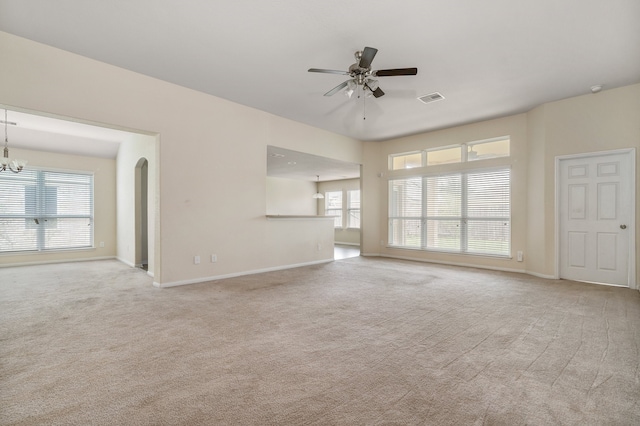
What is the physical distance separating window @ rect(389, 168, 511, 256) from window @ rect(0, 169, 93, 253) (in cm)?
784

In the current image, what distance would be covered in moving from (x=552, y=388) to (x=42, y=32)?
569cm

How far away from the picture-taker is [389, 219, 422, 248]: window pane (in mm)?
7203

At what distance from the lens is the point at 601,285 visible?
4625mm

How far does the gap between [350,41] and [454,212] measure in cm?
471

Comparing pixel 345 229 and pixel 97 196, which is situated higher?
pixel 97 196

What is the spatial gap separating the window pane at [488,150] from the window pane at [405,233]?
1913 mm

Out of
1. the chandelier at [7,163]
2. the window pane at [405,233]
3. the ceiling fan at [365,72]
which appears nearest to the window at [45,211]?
the chandelier at [7,163]

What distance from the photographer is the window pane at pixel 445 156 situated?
6.59m

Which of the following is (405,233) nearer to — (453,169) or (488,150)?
(453,169)

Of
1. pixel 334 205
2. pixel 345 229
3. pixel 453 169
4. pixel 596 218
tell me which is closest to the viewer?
pixel 596 218

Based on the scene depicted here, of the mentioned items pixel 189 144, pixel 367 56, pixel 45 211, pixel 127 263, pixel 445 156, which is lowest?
pixel 127 263

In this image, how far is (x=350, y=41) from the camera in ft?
10.7

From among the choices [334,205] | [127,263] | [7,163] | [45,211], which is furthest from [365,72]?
[334,205]

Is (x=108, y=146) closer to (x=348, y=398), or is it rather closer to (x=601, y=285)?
(x=348, y=398)
